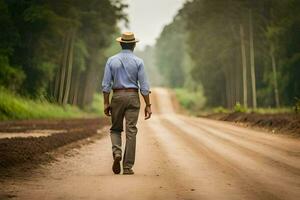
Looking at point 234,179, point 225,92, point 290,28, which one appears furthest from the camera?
point 225,92

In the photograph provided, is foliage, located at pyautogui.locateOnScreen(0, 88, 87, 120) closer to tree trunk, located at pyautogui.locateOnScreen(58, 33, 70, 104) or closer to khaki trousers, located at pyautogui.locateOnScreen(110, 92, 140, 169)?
tree trunk, located at pyautogui.locateOnScreen(58, 33, 70, 104)

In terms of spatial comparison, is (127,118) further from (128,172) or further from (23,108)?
(23,108)

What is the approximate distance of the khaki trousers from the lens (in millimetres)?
9617

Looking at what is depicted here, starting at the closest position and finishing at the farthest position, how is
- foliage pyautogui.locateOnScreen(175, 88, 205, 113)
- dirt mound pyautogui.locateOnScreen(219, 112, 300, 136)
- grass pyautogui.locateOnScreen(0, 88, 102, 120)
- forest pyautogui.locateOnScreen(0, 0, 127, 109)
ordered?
dirt mound pyautogui.locateOnScreen(219, 112, 300, 136)
grass pyautogui.locateOnScreen(0, 88, 102, 120)
forest pyautogui.locateOnScreen(0, 0, 127, 109)
foliage pyautogui.locateOnScreen(175, 88, 205, 113)

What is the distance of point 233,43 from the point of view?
5188cm

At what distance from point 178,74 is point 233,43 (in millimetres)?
57106

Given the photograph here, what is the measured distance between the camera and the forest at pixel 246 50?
43.2 metres

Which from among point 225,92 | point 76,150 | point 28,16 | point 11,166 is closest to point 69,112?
point 28,16

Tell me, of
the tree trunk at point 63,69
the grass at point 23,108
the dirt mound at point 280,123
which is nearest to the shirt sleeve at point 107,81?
the dirt mound at point 280,123

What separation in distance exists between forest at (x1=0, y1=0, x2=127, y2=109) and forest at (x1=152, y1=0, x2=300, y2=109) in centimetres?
952

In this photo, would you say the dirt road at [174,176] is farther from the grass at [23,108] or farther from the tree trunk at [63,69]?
the tree trunk at [63,69]

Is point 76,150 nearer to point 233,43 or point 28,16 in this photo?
point 28,16

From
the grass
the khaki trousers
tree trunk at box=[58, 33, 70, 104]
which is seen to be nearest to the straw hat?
the khaki trousers

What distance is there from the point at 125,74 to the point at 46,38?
102 ft
